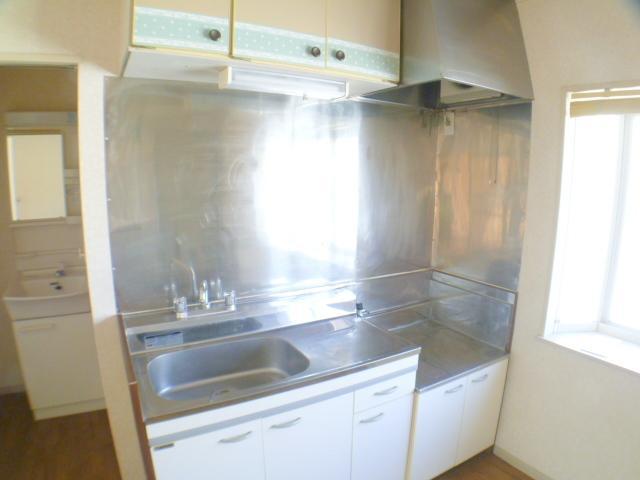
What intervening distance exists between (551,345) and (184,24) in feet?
6.99

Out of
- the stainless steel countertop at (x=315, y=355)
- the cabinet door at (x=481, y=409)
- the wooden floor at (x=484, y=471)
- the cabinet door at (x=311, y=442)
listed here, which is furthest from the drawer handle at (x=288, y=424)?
the wooden floor at (x=484, y=471)

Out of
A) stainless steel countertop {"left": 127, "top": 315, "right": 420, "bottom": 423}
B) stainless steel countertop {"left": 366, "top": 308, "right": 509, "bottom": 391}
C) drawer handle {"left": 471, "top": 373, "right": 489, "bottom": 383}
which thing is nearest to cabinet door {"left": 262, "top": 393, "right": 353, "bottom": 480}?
stainless steel countertop {"left": 127, "top": 315, "right": 420, "bottom": 423}

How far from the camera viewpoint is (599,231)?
1.92 meters

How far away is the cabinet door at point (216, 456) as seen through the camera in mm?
1177

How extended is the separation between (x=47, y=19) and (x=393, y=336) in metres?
1.88

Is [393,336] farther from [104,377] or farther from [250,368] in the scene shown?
[104,377]

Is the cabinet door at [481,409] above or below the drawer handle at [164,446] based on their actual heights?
below

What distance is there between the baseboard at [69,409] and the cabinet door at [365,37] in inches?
103

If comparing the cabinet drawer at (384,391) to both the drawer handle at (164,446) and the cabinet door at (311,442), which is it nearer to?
the cabinet door at (311,442)

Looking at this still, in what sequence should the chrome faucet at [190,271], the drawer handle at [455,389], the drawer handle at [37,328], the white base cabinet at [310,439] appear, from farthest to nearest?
1. the drawer handle at [37,328]
2. the drawer handle at [455,389]
3. the chrome faucet at [190,271]
4. the white base cabinet at [310,439]

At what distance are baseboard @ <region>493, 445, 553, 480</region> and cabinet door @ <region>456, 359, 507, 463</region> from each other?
0.08 m

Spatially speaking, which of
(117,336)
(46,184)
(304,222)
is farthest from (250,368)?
(46,184)

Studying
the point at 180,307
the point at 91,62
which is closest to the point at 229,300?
the point at 180,307

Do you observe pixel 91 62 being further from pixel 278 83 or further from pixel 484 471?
pixel 484 471
